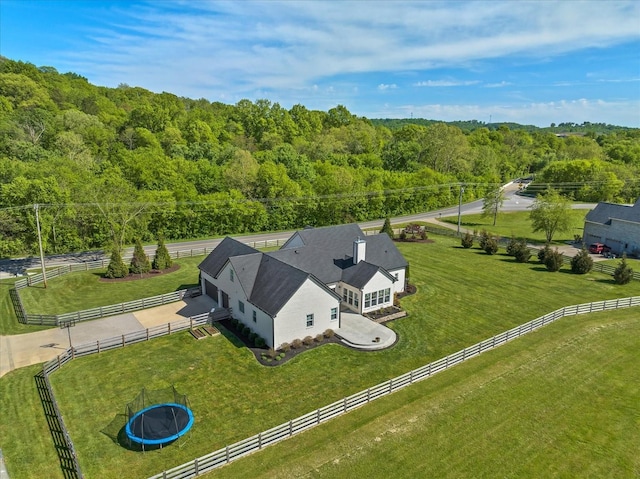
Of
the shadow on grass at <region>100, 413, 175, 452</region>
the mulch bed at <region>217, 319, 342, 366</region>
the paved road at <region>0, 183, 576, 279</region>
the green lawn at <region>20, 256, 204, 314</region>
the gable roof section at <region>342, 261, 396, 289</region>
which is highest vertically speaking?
the gable roof section at <region>342, 261, 396, 289</region>

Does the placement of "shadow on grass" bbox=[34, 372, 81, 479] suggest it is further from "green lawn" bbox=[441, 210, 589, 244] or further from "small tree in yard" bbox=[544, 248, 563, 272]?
"green lawn" bbox=[441, 210, 589, 244]

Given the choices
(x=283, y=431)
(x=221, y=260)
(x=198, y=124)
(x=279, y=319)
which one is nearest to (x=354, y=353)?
(x=279, y=319)

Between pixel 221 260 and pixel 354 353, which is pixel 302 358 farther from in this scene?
pixel 221 260

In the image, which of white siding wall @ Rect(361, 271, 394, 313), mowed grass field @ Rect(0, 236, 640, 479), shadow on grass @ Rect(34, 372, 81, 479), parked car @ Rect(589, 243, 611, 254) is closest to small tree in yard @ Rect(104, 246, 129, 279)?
mowed grass field @ Rect(0, 236, 640, 479)

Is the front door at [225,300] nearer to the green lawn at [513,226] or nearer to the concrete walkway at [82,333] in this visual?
the concrete walkway at [82,333]

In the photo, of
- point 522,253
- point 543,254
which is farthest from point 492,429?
point 543,254

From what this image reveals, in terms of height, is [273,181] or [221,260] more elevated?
[273,181]

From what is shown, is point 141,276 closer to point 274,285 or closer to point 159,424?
point 274,285
